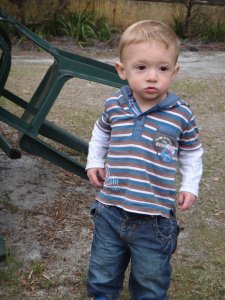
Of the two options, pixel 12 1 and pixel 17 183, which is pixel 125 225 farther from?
pixel 12 1

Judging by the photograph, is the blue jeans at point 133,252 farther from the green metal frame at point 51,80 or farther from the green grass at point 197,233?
the green metal frame at point 51,80

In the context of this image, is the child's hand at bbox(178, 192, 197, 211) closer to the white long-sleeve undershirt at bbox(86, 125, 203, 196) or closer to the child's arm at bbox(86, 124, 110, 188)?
the white long-sleeve undershirt at bbox(86, 125, 203, 196)

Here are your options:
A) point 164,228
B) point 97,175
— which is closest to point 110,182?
point 97,175

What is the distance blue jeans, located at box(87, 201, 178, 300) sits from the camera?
7.25 feet

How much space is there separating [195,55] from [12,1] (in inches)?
132

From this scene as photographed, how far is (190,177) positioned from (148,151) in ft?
0.68

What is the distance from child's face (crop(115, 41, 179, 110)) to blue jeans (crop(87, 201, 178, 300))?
0.48 m

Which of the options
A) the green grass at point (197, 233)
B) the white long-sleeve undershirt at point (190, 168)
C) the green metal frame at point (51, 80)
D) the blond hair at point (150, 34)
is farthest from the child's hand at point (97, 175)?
the green metal frame at point (51, 80)

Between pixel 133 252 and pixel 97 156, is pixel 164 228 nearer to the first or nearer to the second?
pixel 133 252

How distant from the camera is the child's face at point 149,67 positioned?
2.05m

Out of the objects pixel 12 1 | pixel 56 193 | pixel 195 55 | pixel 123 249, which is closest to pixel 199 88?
pixel 195 55

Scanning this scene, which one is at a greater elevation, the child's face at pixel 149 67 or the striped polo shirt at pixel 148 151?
the child's face at pixel 149 67

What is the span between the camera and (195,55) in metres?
9.95

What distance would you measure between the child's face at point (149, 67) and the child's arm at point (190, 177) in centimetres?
27
